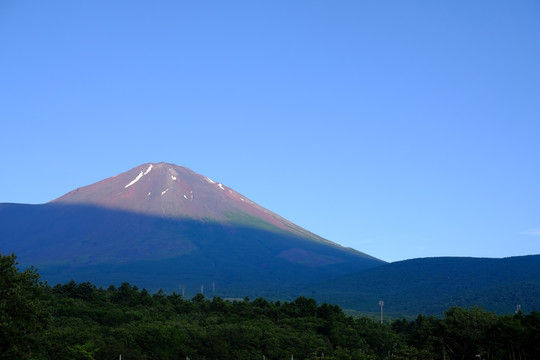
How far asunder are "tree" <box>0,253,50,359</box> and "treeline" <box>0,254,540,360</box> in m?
0.06

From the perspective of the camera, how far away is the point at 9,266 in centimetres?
4312

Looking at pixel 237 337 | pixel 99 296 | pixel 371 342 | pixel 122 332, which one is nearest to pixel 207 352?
pixel 237 337

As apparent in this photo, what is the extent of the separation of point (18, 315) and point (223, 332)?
33240mm

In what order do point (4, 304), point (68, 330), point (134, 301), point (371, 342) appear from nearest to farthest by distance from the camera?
point (4, 304)
point (68, 330)
point (371, 342)
point (134, 301)

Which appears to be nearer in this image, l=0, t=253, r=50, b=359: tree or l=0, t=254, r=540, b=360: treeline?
l=0, t=253, r=50, b=359: tree

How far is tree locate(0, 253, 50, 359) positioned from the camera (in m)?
40.8

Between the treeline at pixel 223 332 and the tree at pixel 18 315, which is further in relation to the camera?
the treeline at pixel 223 332

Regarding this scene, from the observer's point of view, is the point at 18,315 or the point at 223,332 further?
the point at 223,332

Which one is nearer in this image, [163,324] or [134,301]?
[163,324]

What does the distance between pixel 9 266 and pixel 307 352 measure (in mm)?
36579

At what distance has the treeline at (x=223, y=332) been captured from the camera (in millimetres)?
42781

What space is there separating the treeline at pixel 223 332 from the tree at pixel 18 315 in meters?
0.06

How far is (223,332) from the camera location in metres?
72.6

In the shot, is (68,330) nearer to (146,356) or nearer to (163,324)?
(146,356)
